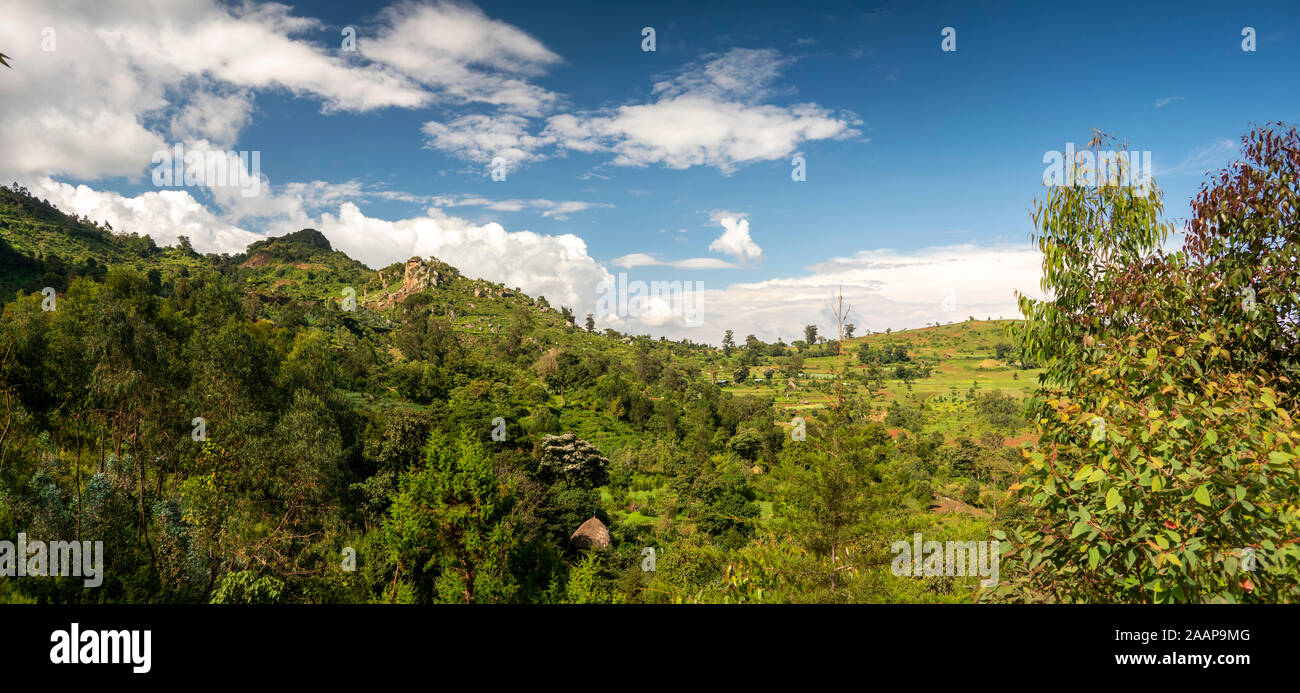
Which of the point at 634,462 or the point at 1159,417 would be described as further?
the point at 634,462

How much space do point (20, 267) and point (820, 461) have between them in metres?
85.7

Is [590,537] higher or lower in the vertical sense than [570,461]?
lower

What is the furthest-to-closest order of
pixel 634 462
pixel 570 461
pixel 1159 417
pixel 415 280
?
pixel 415 280 < pixel 634 462 < pixel 570 461 < pixel 1159 417

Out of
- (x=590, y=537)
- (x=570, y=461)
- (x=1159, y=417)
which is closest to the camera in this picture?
(x=1159, y=417)

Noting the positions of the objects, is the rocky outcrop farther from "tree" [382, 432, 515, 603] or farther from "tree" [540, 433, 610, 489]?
"tree" [382, 432, 515, 603]

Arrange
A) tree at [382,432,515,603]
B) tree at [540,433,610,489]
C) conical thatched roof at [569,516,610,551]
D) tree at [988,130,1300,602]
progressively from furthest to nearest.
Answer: tree at [540,433,610,489], conical thatched roof at [569,516,610,551], tree at [382,432,515,603], tree at [988,130,1300,602]

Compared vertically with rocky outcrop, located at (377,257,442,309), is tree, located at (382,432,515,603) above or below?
below

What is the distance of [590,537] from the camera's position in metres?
34.6

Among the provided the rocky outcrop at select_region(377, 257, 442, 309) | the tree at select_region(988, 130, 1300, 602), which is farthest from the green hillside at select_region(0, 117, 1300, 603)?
the rocky outcrop at select_region(377, 257, 442, 309)

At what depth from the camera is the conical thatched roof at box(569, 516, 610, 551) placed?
34125mm

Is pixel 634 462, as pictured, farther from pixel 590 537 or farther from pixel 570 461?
pixel 590 537

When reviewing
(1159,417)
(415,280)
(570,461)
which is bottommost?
(570,461)

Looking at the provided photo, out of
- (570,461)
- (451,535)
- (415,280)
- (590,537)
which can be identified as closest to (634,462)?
(570,461)
